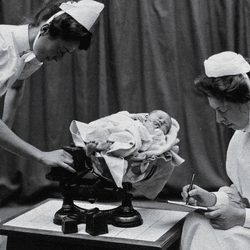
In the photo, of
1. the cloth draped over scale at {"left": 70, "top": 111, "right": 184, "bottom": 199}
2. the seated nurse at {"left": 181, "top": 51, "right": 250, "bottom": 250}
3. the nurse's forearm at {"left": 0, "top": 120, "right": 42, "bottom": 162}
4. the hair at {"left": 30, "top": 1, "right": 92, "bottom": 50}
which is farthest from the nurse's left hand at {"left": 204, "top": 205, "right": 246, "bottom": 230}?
the hair at {"left": 30, "top": 1, "right": 92, "bottom": 50}

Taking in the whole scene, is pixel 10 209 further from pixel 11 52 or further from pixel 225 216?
pixel 225 216

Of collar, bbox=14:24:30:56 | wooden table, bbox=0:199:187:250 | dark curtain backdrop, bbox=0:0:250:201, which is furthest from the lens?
dark curtain backdrop, bbox=0:0:250:201

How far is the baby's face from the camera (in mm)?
2131

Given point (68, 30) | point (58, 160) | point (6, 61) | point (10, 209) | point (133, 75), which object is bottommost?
point (10, 209)

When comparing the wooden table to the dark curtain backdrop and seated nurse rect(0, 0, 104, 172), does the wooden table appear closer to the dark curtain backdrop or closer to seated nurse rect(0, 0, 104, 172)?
seated nurse rect(0, 0, 104, 172)

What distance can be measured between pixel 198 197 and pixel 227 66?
0.51 metres

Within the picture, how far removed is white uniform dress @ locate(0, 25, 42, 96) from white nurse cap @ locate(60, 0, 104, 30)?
22cm

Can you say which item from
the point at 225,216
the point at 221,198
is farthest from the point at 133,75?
the point at 225,216

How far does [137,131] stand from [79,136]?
0.81 feet

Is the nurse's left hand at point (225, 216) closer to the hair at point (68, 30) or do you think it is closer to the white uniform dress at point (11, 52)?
the hair at point (68, 30)

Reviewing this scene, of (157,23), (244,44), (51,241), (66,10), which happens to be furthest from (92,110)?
(51,241)

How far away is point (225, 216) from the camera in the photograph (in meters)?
1.75

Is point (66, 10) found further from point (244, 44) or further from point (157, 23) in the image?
point (244, 44)

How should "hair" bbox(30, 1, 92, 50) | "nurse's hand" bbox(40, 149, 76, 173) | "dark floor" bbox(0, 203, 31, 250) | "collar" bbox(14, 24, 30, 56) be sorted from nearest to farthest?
"nurse's hand" bbox(40, 149, 76, 173) → "hair" bbox(30, 1, 92, 50) → "collar" bbox(14, 24, 30, 56) → "dark floor" bbox(0, 203, 31, 250)
